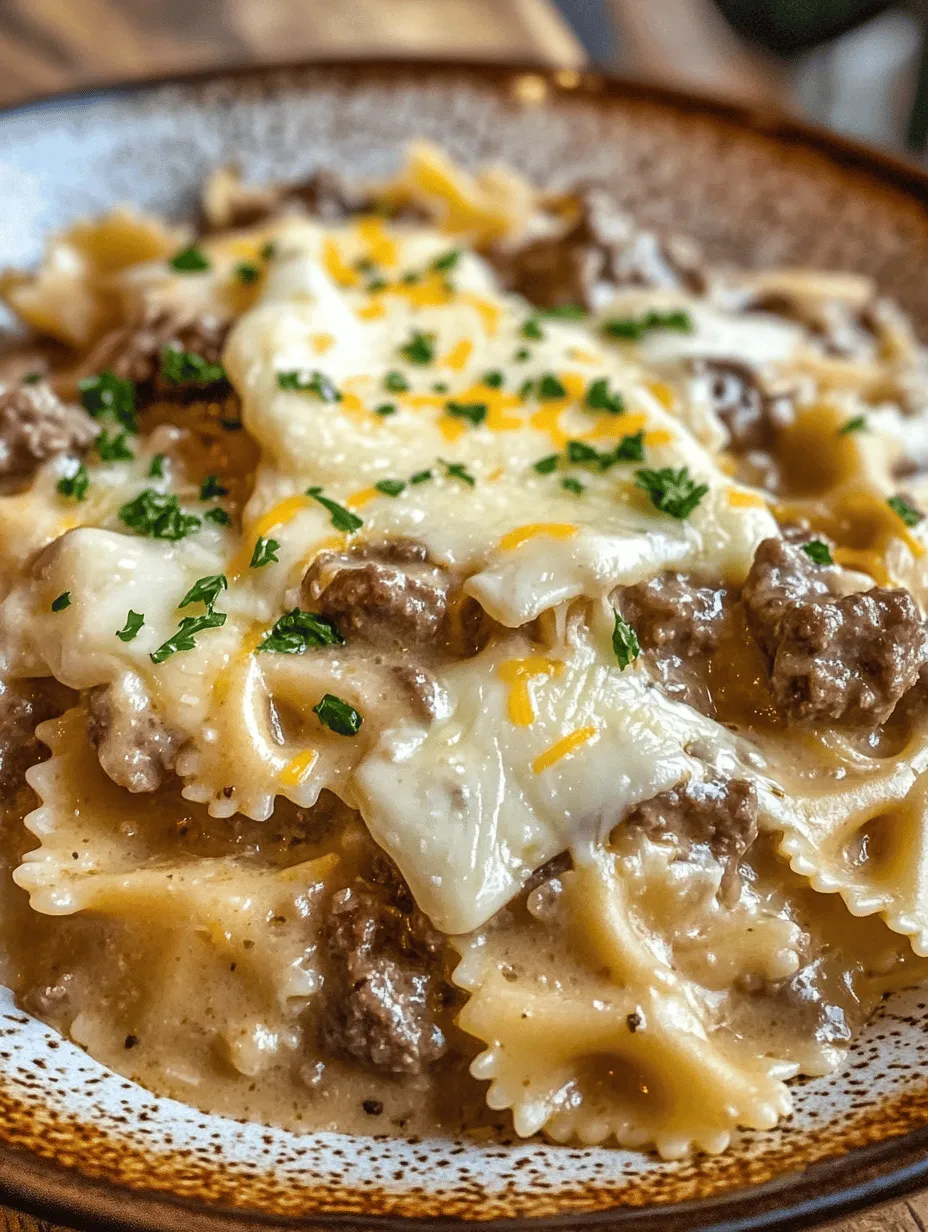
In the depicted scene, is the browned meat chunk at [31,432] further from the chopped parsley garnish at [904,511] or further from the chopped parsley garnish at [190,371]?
the chopped parsley garnish at [904,511]

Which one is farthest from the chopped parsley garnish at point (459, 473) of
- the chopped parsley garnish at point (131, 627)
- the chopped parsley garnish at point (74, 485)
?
the chopped parsley garnish at point (74, 485)

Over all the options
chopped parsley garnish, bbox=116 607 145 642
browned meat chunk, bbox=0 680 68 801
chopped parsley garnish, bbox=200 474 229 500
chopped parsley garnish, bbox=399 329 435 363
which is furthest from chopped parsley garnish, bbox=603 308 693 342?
browned meat chunk, bbox=0 680 68 801

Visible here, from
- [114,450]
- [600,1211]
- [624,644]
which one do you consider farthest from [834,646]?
[114,450]

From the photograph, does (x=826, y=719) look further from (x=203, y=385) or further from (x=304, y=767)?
(x=203, y=385)

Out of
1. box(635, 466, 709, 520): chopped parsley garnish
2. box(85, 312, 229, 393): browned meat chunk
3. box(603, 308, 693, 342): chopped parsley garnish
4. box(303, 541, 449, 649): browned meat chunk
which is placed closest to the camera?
box(303, 541, 449, 649): browned meat chunk

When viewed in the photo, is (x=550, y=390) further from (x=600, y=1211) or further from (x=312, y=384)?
(x=600, y=1211)

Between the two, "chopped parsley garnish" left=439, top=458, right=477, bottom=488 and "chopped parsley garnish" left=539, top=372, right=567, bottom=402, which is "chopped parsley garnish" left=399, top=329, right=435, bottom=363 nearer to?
"chopped parsley garnish" left=539, top=372, right=567, bottom=402
